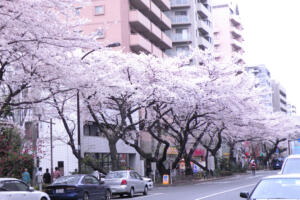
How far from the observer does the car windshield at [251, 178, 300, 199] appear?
8.60 meters

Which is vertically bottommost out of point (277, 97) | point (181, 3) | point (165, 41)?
point (165, 41)

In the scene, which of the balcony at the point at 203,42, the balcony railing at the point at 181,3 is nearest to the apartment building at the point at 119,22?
the balcony railing at the point at 181,3

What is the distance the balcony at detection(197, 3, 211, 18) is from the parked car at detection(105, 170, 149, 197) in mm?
52221

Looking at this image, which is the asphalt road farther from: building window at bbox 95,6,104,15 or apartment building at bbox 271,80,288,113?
apartment building at bbox 271,80,288,113

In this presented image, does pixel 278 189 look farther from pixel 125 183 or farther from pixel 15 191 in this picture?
pixel 125 183

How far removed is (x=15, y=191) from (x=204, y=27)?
205 feet

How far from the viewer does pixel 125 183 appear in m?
23.1

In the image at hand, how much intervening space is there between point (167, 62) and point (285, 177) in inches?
1106

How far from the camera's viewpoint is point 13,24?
15.5 meters

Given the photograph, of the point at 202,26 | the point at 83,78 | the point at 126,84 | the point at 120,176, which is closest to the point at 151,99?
the point at 126,84

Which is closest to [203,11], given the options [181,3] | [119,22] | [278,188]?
[181,3]

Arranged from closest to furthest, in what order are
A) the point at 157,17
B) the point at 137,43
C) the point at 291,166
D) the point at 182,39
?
1. the point at 291,166
2. the point at 137,43
3. the point at 157,17
4. the point at 182,39

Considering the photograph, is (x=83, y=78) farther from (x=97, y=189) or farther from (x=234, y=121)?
(x=234, y=121)

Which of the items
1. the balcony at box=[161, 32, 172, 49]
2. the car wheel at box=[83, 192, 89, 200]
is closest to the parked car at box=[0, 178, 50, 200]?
the car wheel at box=[83, 192, 89, 200]
